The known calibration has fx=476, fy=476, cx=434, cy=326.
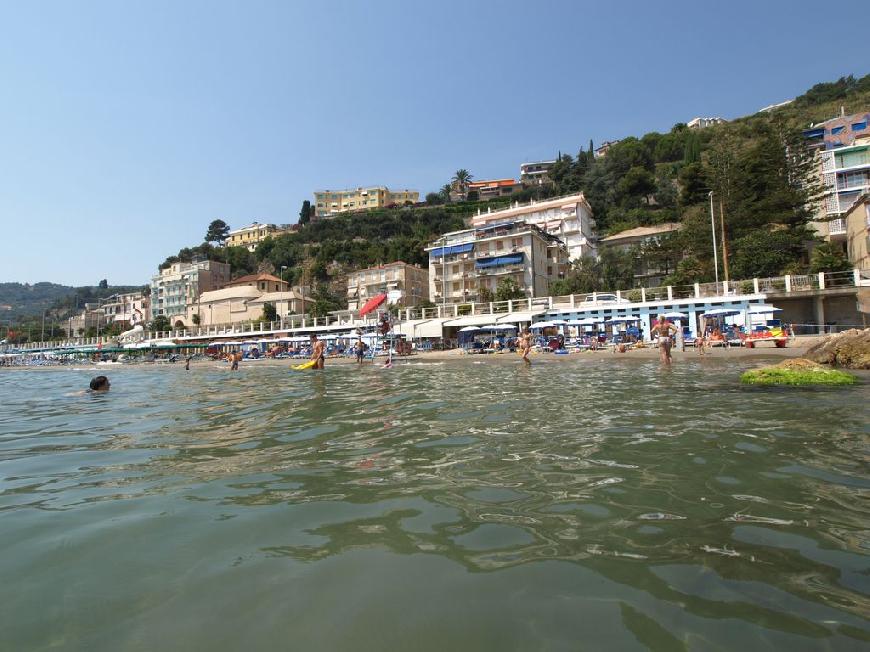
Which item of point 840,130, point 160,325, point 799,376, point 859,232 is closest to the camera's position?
point 799,376

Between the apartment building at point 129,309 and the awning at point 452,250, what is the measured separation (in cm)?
6858

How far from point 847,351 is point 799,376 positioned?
14.9 feet

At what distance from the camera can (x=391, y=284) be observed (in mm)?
66375

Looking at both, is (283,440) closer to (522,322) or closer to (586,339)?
(586,339)

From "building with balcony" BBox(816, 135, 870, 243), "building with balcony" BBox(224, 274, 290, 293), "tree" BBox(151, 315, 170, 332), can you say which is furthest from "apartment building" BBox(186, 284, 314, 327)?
"building with balcony" BBox(816, 135, 870, 243)

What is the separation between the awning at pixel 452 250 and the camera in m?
56.0

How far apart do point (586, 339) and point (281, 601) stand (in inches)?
1076

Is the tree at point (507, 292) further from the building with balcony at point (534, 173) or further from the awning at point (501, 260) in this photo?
the building with balcony at point (534, 173)

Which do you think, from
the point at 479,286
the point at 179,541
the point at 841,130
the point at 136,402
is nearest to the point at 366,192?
the point at 479,286

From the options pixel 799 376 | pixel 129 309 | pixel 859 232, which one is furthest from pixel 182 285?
pixel 799 376

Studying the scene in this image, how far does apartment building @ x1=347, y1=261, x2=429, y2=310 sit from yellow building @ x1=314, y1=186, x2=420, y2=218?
6113 cm

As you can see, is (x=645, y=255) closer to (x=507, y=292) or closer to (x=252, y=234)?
(x=507, y=292)

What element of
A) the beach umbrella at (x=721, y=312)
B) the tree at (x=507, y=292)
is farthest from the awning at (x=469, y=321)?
the beach umbrella at (x=721, y=312)

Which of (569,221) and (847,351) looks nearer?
(847,351)
